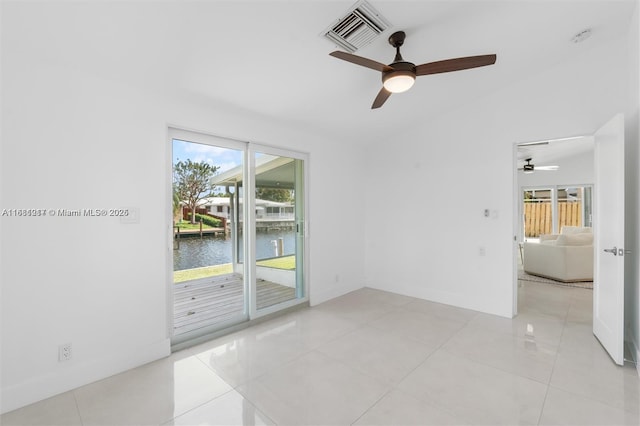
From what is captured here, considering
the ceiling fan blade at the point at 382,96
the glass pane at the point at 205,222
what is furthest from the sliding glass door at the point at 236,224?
the ceiling fan blade at the point at 382,96

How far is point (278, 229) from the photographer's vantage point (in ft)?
13.0

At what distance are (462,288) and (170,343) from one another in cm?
378

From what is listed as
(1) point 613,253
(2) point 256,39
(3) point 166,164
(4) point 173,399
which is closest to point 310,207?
(3) point 166,164

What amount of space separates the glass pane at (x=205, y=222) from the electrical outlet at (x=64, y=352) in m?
0.90

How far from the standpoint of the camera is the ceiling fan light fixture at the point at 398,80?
7.72 ft

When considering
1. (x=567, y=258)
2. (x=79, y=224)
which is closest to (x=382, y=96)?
(x=79, y=224)

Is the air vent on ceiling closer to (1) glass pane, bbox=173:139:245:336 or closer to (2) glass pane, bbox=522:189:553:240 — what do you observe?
(1) glass pane, bbox=173:139:245:336

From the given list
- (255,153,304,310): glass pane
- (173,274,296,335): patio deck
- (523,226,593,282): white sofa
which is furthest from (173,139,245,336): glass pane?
(523,226,593,282): white sofa

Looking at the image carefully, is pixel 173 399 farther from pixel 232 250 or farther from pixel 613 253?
pixel 613 253

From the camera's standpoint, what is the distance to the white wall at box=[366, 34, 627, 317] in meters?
3.28

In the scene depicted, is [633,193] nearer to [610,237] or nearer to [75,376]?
[610,237]

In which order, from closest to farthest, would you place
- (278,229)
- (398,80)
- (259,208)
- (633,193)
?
(398,80) < (633,193) < (259,208) < (278,229)

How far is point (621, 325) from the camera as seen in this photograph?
250 centimetres

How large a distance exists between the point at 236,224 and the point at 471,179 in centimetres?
333
